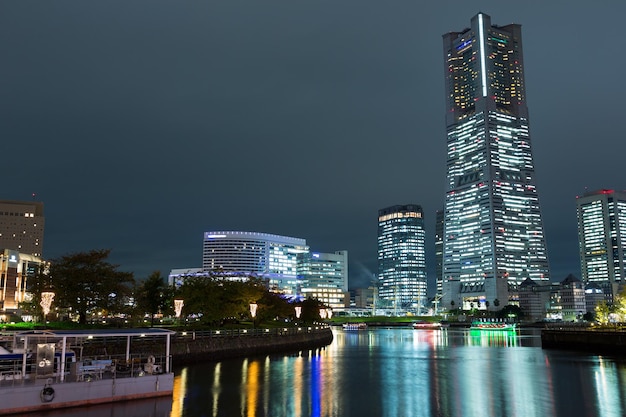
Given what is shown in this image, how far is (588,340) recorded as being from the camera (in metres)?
82.1

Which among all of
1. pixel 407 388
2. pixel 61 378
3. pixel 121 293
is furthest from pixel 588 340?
pixel 61 378

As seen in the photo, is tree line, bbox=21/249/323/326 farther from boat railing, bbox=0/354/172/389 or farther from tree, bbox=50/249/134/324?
boat railing, bbox=0/354/172/389

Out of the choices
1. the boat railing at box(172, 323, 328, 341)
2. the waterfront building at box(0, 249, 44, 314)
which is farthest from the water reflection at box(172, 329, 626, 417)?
the waterfront building at box(0, 249, 44, 314)

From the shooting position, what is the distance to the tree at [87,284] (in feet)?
214

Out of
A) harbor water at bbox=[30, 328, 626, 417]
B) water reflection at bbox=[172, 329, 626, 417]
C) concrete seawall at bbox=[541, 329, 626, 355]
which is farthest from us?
concrete seawall at bbox=[541, 329, 626, 355]

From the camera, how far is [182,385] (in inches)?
1631

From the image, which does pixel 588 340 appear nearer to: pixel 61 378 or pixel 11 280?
pixel 61 378

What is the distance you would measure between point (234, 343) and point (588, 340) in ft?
180

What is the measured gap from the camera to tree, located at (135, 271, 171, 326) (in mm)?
94562

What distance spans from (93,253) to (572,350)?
2908 inches

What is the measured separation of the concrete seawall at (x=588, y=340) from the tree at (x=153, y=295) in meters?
68.4

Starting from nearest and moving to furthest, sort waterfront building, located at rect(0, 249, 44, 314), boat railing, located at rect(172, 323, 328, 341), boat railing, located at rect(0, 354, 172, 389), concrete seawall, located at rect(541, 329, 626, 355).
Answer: boat railing, located at rect(0, 354, 172, 389) → boat railing, located at rect(172, 323, 328, 341) → concrete seawall, located at rect(541, 329, 626, 355) → waterfront building, located at rect(0, 249, 44, 314)

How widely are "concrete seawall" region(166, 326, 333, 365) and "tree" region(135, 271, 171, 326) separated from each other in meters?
25.9

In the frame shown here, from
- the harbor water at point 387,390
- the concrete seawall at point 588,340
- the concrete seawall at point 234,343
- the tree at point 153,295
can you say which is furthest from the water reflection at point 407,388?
the tree at point 153,295
